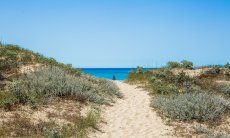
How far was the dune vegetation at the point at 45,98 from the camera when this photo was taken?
1878 cm

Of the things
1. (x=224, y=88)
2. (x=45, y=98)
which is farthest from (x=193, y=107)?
(x=45, y=98)

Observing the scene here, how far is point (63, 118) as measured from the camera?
20.6 m

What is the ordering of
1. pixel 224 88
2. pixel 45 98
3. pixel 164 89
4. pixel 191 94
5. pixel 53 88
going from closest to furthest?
pixel 45 98 → pixel 53 88 → pixel 191 94 → pixel 164 89 → pixel 224 88

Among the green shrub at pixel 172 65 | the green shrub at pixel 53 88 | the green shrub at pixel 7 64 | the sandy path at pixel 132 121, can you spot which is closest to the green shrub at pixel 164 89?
the sandy path at pixel 132 121

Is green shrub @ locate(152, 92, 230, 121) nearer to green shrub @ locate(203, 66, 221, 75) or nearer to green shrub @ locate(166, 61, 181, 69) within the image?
green shrub @ locate(203, 66, 221, 75)

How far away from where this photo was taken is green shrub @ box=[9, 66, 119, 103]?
22.6m

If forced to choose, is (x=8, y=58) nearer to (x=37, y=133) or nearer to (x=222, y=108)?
(x=37, y=133)

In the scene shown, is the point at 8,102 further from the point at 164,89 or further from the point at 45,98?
the point at 164,89

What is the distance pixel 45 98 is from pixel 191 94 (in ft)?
29.5

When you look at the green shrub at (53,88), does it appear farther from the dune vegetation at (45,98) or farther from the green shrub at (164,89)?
the green shrub at (164,89)

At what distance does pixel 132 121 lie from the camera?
21.8m

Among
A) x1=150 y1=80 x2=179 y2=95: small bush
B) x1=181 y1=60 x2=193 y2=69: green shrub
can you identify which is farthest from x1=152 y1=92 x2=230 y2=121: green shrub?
x1=181 y1=60 x2=193 y2=69: green shrub

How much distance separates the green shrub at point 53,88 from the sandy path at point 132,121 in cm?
133

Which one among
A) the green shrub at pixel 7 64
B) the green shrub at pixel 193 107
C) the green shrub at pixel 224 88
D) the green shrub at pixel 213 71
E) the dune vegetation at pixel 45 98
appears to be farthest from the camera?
the green shrub at pixel 213 71
